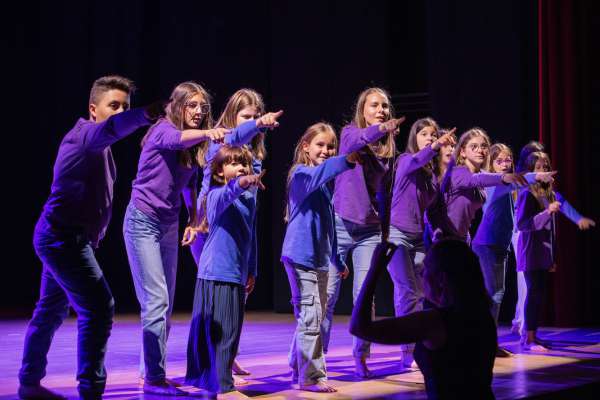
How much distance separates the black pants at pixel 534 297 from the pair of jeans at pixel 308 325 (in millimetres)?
2197

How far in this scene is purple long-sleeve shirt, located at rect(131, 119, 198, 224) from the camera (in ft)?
11.3

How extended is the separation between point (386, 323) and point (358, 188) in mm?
2211

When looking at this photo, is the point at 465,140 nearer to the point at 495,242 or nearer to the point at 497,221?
the point at 497,221

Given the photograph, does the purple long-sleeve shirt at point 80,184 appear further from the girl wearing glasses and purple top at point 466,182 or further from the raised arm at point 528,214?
the raised arm at point 528,214

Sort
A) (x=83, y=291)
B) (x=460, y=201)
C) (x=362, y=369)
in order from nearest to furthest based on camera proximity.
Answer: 1. (x=83, y=291)
2. (x=362, y=369)
3. (x=460, y=201)

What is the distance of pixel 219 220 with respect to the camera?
3.28m

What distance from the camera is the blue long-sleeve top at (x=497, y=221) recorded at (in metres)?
4.95

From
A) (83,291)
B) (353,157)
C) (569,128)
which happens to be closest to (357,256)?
(353,157)

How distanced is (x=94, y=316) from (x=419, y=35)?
5.61m

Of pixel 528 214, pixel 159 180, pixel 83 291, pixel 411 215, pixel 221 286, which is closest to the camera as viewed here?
pixel 83 291

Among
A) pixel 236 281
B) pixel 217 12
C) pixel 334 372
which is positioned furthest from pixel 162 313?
pixel 217 12

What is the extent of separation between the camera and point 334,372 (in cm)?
416

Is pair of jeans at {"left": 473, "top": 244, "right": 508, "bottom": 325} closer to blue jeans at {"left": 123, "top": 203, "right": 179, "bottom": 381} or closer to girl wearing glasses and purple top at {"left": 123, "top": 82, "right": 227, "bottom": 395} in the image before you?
girl wearing glasses and purple top at {"left": 123, "top": 82, "right": 227, "bottom": 395}

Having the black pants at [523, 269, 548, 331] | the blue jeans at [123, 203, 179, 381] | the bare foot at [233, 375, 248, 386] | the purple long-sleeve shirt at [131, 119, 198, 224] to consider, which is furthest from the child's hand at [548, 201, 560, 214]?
the blue jeans at [123, 203, 179, 381]
